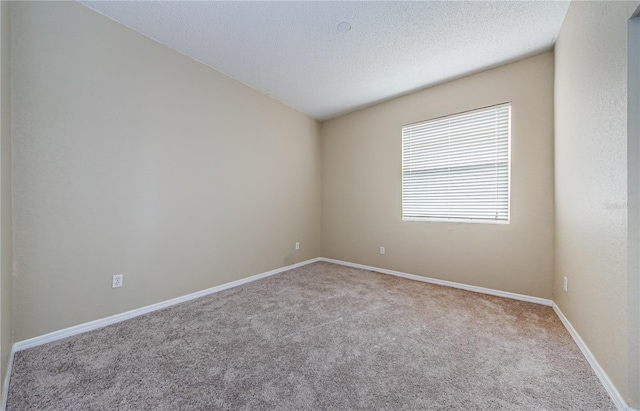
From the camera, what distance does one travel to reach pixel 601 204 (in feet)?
4.72

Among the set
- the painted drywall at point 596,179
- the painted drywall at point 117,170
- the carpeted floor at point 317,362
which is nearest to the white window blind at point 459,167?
the painted drywall at point 596,179

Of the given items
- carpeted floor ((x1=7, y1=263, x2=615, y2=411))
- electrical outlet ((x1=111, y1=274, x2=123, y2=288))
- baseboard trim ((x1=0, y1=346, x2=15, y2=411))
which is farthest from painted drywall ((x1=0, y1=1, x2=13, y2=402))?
electrical outlet ((x1=111, y1=274, x2=123, y2=288))

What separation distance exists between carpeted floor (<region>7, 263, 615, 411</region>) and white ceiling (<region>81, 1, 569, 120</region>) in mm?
2668

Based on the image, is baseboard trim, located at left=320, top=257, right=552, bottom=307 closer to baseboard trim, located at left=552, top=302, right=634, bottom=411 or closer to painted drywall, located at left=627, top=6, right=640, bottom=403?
baseboard trim, located at left=552, top=302, right=634, bottom=411

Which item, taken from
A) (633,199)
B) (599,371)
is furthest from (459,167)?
(599,371)

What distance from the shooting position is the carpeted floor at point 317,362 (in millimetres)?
1243

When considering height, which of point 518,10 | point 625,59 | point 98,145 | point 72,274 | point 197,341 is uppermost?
point 518,10

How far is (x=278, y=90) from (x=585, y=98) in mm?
3128

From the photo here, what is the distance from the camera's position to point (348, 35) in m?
2.25

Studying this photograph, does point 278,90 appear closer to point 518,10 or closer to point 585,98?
point 518,10

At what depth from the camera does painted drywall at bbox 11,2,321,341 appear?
1.72 meters

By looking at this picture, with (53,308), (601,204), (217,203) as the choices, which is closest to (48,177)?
(53,308)

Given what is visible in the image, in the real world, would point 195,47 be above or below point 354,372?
above

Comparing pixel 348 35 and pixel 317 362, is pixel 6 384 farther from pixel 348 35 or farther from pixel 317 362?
pixel 348 35
